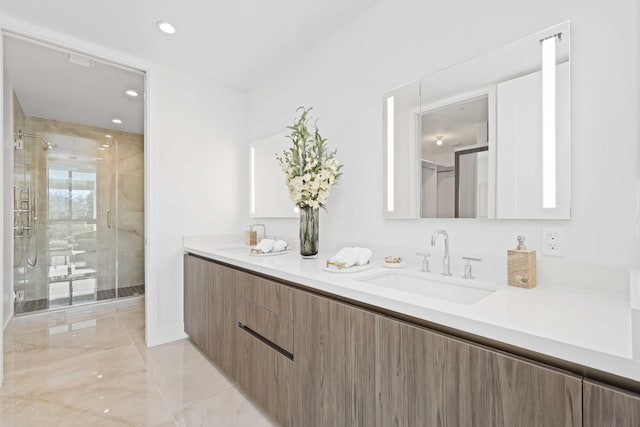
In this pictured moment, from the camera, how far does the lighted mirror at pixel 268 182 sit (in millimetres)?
2549

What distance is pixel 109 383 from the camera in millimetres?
1953

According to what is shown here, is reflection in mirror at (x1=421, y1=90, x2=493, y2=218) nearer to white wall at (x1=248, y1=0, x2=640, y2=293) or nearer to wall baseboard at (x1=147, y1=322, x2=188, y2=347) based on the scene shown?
white wall at (x1=248, y1=0, x2=640, y2=293)

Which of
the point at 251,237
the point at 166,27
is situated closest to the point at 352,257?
the point at 251,237

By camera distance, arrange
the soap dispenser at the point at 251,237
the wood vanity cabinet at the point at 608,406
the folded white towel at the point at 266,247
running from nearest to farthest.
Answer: the wood vanity cabinet at the point at 608,406, the folded white towel at the point at 266,247, the soap dispenser at the point at 251,237

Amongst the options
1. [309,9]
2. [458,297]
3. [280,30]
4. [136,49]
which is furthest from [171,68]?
[458,297]

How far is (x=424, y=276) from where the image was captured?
1373 mm

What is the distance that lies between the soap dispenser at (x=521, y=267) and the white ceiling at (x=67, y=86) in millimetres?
3080

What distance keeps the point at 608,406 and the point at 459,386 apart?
0.30 meters

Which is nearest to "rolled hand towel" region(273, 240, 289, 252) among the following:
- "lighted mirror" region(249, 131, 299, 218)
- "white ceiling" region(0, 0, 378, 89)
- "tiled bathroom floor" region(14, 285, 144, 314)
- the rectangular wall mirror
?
"lighted mirror" region(249, 131, 299, 218)

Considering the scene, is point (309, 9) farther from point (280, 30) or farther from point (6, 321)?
point (6, 321)

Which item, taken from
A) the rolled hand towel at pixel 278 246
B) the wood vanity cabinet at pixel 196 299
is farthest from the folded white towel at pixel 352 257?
the wood vanity cabinet at pixel 196 299

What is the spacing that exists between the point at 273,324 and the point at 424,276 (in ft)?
2.52

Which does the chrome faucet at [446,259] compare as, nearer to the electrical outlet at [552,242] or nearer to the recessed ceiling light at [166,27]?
the electrical outlet at [552,242]

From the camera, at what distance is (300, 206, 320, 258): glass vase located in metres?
1.88
